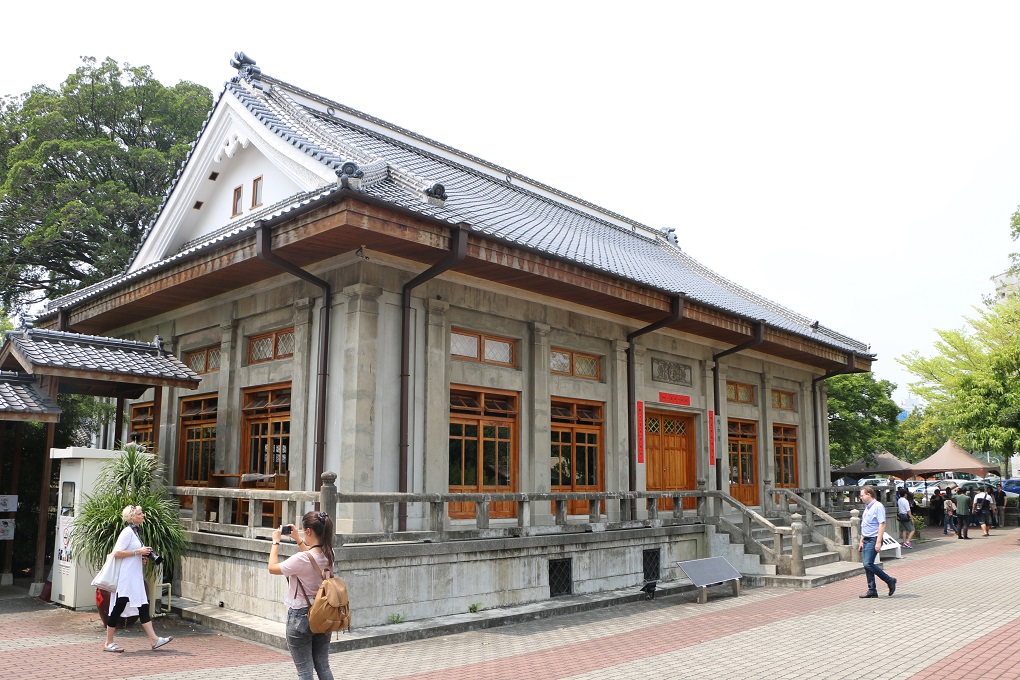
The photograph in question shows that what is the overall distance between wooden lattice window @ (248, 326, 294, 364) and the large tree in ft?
47.4

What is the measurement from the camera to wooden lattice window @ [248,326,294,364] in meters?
13.7

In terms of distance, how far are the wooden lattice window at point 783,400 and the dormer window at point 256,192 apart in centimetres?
1442

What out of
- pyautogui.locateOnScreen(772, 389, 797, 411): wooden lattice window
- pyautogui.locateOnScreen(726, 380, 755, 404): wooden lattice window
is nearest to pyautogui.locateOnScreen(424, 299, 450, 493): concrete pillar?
pyautogui.locateOnScreen(726, 380, 755, 404): wooden lattice window

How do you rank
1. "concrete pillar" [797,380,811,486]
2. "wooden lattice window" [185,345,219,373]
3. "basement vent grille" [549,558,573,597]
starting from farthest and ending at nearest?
"concrete pillar" [797,380,811,486], "wooden lattice window" [185,345,219,373], "basement vent grille" [549,558,573,597]

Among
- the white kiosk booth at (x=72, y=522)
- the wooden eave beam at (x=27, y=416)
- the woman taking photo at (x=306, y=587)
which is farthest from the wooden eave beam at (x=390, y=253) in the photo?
the woman taking photo at (x=306, y=587)

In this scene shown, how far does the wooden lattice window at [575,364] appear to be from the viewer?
15.2 m

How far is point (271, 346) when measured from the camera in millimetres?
14000

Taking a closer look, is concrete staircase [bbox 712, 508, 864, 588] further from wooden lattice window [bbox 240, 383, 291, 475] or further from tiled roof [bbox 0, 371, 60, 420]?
tiled roof [bbox 0, 371, 60, 420]

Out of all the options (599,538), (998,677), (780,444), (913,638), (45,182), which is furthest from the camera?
(45,182)

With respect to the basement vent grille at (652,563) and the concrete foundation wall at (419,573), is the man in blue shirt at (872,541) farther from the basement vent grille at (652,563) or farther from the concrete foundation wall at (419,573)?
the concrete foundation wall at (419,573)

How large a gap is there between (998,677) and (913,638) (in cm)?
213

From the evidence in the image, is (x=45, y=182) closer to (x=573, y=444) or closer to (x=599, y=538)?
(x=573, y=444)

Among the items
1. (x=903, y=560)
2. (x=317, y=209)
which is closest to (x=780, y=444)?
(x=903, y=560)

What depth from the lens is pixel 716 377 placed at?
19.3m
